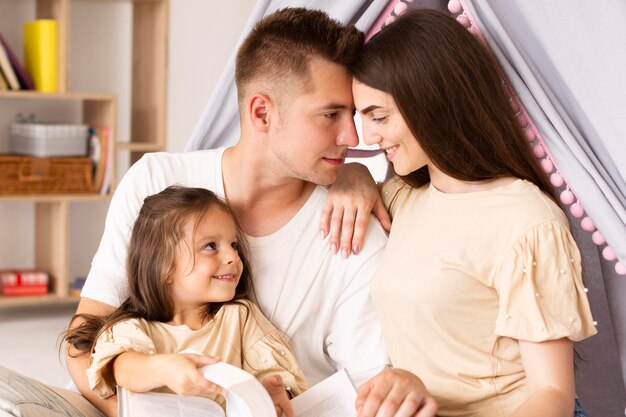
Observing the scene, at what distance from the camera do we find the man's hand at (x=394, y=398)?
1275 mm

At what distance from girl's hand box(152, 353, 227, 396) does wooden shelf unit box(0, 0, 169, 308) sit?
2.70 m

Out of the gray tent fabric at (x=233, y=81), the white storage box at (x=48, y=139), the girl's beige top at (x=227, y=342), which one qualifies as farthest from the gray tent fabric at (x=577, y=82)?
the white storage box at (x=48, y=139)

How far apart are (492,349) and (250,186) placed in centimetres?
61

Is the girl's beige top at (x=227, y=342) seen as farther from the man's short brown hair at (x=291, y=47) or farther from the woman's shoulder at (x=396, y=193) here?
the man's short brown hair at (x=291, y=47)

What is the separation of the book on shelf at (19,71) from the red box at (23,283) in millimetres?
808

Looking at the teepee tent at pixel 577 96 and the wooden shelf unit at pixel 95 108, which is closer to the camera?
the teepee tent at pixel 577 96

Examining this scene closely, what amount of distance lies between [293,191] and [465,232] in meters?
0.47

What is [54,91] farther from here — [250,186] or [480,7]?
[480,7]

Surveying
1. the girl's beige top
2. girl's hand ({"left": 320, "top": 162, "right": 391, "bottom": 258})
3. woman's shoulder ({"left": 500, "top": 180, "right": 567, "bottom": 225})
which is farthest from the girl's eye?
woman's shoulder ({"left": 500, "top": 180, "right": 567, "bottom": 225})

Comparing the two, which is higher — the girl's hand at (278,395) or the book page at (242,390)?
the book page at (242,390)

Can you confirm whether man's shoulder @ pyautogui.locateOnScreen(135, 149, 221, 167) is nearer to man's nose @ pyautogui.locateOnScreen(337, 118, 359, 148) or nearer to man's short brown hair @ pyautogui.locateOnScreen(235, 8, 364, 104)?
man's short brown hair @ pyautogui.locateOnScreen(235, 8, 364, 104)

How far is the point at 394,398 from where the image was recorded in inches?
50.6

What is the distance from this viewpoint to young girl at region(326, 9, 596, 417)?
1.33 metres

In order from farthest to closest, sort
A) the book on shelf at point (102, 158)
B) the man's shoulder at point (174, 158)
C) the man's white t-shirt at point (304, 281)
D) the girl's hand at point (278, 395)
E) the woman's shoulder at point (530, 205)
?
the book on shelf at point (102, 158) → the man's shoulder at point (174, 158) → the man's white t-shirt at point (304, 281) → the girl's hand at point (278, 395) → the woman's shoulder at point (530, 205)
